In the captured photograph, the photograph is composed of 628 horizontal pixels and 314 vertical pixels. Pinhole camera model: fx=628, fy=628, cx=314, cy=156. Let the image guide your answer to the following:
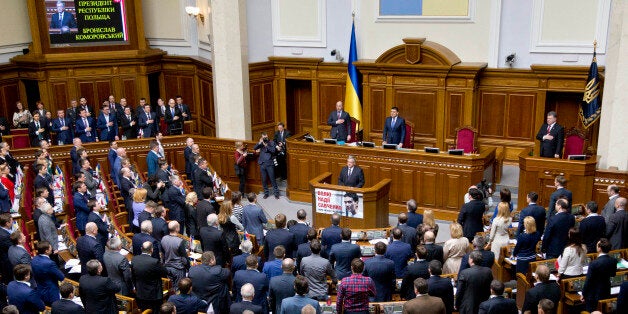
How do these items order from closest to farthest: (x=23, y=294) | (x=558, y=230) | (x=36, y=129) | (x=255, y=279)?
(x=23, y=294), (x=255, y=279), (x=558, y=230), (x=36, y=129)

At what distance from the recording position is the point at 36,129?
49.9 feet

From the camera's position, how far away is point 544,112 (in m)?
14.5

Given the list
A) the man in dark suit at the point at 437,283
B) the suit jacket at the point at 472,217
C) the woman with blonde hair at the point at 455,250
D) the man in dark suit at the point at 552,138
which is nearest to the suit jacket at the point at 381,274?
the man in dark suit at the point at 437,283

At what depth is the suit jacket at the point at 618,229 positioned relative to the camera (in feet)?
30.3

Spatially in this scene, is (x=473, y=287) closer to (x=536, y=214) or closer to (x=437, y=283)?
(x=437, y=283)

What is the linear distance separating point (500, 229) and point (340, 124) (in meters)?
5.97

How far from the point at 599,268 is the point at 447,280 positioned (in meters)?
1.91

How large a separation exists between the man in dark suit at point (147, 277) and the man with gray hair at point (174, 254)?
19.9 inches

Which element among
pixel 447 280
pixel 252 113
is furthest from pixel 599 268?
pixel 252 113

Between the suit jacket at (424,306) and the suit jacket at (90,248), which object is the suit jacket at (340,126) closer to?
the suit jacket at (90,248)

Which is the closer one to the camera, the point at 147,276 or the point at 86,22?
the point at 147,276

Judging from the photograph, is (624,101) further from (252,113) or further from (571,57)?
(252,113)

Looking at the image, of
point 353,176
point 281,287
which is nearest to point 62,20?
point 353,176

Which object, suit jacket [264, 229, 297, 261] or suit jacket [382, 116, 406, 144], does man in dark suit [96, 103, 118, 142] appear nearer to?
suit jacket [382, 116, 406, 144]
